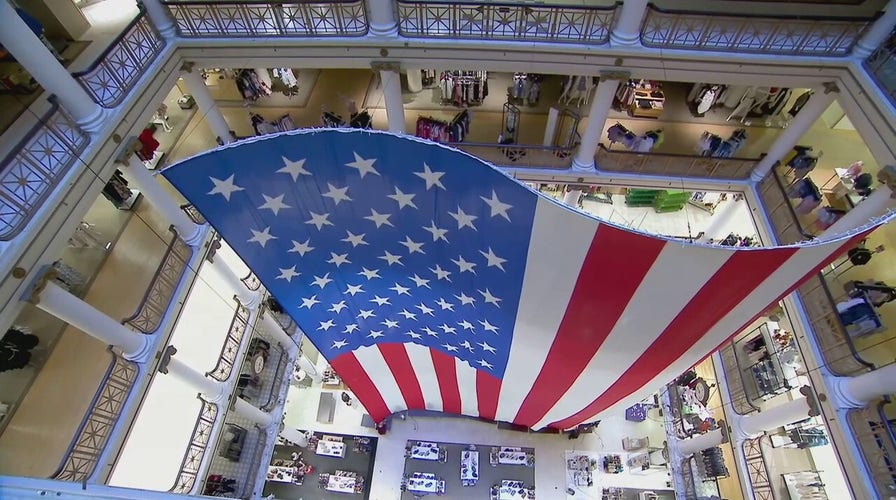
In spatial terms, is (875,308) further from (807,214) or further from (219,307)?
(219,307)

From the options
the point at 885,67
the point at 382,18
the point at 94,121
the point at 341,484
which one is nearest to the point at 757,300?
the point at 885,67

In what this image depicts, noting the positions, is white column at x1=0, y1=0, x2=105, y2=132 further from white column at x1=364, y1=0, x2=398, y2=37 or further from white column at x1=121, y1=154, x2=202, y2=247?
white column at x1=364, y1=0, x2=398, y2=37

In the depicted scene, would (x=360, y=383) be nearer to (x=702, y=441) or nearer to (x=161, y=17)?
(x=161, y=17)

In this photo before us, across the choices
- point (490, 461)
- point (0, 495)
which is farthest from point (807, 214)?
point (0, 495)

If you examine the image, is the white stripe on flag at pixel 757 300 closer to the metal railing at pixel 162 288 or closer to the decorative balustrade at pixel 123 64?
the metal railing at pixel 162 288

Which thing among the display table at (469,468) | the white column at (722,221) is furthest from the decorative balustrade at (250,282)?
the white column at (722,221)

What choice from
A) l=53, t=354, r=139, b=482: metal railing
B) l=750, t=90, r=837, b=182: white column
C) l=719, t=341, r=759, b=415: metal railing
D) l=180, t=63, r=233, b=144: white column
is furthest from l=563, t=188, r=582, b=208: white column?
l=53, t=354, r=139, b=482: metal railing
